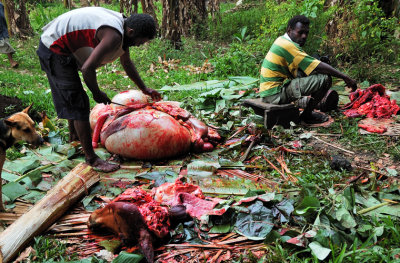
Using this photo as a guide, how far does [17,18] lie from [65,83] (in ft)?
27.4

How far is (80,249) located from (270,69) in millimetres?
2986

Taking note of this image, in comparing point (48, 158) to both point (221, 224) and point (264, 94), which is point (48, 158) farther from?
point (264, 94)

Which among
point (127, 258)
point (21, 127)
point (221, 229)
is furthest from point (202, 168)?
point (21, 127)

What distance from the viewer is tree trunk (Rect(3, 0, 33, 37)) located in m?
9.72

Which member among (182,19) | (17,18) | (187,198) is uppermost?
(17,18)

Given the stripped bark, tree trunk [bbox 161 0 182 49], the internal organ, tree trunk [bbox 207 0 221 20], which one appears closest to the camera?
the stripped bark

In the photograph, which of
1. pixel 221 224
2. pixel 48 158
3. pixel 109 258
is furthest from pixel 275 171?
pixel 48 158

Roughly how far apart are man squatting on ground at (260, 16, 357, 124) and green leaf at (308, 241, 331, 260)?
2.32m

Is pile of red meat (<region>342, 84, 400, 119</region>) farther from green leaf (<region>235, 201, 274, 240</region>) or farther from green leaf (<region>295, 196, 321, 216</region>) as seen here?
green leaf (<region>235, 201, 274, 240</region>)

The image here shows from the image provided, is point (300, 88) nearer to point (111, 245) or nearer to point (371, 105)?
point (371, 105)

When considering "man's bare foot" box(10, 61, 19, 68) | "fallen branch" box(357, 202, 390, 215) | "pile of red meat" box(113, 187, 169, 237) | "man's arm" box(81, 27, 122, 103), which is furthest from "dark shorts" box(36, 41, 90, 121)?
"man's bare foot" box(10, 61, 19, 68)

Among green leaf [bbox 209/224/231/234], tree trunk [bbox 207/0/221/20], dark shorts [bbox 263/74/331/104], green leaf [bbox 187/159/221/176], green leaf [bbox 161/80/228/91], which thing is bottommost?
green leaf [bbox 187/159/221/176]

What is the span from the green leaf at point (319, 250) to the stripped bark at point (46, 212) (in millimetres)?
1822

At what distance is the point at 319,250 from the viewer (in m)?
1.91
